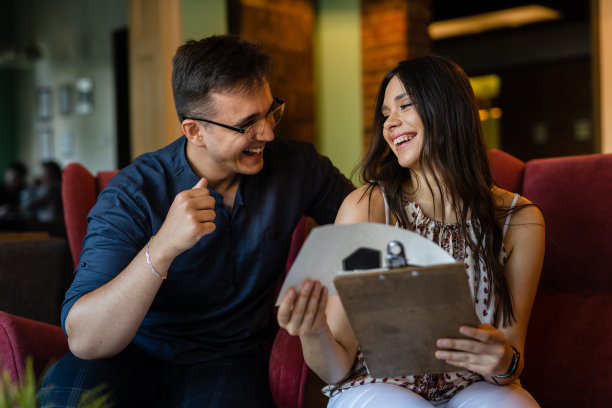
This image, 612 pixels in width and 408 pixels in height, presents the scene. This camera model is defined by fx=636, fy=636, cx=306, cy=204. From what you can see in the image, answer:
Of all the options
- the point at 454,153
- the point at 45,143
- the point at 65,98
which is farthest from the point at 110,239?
the point at 45,143

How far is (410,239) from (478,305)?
492 millimetres

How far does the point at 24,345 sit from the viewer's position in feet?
4.78

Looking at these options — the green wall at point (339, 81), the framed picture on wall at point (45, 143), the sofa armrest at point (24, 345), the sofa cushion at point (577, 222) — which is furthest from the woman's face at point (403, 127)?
the framed picture on wall at point (45, 143)

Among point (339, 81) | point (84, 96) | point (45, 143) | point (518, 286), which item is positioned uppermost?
point (84, 96)

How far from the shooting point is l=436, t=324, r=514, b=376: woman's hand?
3.50 feet

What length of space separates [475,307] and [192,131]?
2.67ft

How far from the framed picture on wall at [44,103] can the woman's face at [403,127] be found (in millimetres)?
7518

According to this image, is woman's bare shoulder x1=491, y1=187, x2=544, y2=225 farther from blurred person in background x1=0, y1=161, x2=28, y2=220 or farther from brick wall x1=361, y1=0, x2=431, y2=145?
blurred person in background x1=0, y1=161, x2=28, y2=220

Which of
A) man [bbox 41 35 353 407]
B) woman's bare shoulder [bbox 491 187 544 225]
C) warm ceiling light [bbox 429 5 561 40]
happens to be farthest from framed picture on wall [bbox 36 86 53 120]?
woman's bare shoulder [bbox 491 187 544 225]

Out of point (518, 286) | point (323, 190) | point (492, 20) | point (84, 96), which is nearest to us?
point (518, 286)

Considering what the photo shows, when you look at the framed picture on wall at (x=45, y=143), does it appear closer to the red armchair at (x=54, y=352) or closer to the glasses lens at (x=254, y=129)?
the red armchair at (x=54, y=352)

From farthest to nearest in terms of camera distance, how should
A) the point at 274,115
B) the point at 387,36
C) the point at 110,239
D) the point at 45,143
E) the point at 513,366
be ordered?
the point at 45,143
the point at 387,36
the point at 274,115
the point at 110,239
the point at 513,366

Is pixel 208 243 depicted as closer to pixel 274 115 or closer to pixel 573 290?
pixel 274 115

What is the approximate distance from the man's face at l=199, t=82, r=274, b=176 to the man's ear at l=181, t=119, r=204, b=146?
0.05 ft
